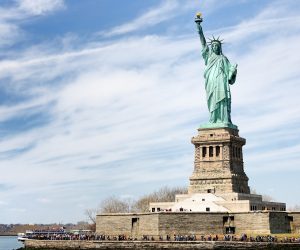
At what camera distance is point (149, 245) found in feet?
160

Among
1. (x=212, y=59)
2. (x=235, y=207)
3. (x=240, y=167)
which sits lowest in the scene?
(x=235, y=207)

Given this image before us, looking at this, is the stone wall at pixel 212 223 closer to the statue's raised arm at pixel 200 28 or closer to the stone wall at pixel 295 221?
the stone wall at pixel 295 221

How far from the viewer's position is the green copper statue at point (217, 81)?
199 feet

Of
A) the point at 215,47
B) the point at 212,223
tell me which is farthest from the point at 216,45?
the point at 212,223

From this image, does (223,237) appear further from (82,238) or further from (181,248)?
(82,238)

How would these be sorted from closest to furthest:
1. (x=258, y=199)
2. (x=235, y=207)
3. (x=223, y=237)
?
1. (x=223, y=237)
2. (x=235, y=207)
3. (x=258, y=199)

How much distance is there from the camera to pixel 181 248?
4747 cm

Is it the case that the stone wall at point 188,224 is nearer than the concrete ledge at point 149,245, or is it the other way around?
the concrete ledge at point 149,245

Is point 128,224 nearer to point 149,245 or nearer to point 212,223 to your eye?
point 149,245

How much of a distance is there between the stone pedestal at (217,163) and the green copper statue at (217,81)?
1343 millimetres

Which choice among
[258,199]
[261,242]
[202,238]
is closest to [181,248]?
[202,238]

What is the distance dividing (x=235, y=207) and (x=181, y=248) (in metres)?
8.05

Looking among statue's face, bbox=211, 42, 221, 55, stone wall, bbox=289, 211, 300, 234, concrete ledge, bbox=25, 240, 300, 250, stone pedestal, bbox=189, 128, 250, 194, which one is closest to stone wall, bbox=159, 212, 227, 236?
concrete ledge, bbox=25, 240, 300, 250

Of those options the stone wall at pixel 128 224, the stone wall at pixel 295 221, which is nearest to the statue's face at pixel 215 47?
the stone wall at pixel 295 221
